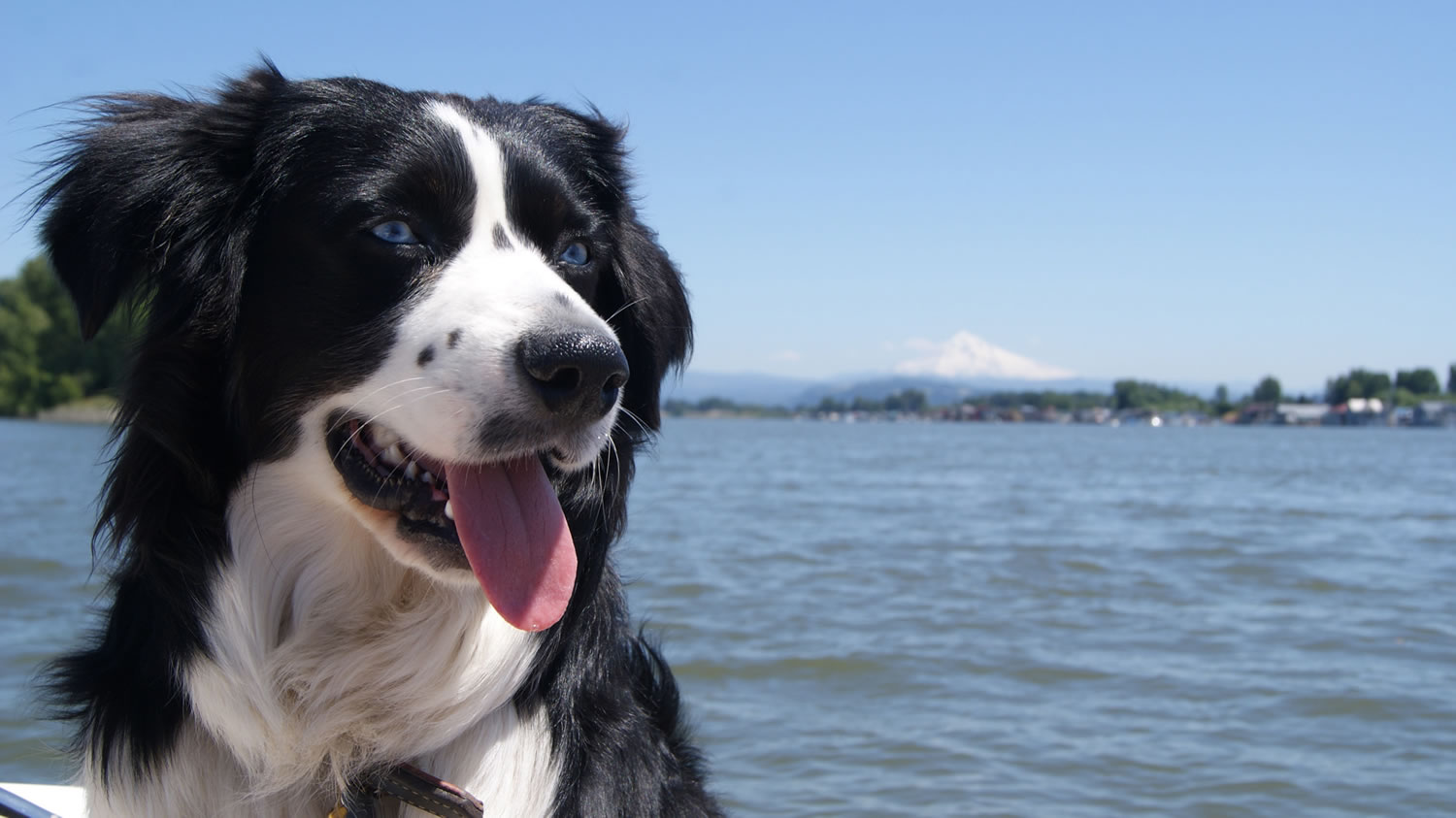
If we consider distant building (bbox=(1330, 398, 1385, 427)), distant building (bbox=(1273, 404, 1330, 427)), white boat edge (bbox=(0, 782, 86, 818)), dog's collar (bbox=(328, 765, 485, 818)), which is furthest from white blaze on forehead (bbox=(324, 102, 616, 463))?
distant building (bbox=(1273, 404, 1330, 427))

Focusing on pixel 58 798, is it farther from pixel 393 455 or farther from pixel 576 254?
pixel 576 254

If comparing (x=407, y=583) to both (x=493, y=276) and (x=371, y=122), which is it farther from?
(x=371, y=122)

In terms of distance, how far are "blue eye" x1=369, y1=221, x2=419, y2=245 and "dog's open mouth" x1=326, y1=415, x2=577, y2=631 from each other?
396mm

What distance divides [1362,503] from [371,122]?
2639 cm

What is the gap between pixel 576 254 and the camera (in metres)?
2.80

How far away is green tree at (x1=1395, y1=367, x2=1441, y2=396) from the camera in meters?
120

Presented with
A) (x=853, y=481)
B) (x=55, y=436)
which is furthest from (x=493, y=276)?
(x=55, y=436)

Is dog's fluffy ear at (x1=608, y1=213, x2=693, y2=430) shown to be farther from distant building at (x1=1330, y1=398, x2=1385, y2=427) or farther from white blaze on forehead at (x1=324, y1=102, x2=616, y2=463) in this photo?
distant building at (x1=1330, y1=398, x2=1385, y2=427)

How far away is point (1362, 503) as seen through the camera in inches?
964

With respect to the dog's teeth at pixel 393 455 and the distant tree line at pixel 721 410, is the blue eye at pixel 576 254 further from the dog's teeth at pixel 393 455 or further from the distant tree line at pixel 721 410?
the distant tree line at pixel 721 410

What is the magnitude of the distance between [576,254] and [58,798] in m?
2.24

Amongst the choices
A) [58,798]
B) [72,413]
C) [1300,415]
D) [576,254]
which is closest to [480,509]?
[576,254]

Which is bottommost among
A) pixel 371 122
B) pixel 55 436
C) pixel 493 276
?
pixel 55 436

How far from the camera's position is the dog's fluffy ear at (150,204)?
2.35 meters
